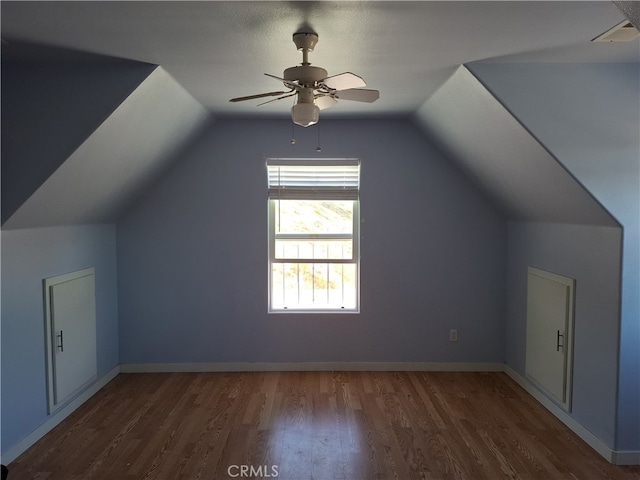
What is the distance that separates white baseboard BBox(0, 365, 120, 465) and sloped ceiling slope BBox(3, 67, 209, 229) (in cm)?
144

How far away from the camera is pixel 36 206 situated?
116 inches

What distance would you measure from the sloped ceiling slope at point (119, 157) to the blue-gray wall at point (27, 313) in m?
0.13

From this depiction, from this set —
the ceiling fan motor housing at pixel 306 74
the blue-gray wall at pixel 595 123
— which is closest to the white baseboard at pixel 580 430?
the blue-gray wall at pixel 595 123

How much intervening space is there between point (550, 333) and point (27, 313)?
12.8ft

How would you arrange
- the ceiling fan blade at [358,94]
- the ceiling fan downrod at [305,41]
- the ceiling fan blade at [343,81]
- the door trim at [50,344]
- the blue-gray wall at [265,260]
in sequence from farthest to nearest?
1. the blue-gray wall at [265,260]
2. the door trim at [50,344]
3. the ceiling fan blade at [358,94]
4. the ceiling fan downrod at [305,41]
5. the ceiling fan blade at [343,81]

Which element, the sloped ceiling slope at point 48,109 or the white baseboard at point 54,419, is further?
the white baseboard at point 54,419

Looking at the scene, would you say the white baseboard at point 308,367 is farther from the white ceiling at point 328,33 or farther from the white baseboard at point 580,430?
the white ceiling at point 328,33

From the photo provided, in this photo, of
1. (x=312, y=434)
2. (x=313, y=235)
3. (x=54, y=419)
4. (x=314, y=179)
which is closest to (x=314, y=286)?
(x=313, y=235)

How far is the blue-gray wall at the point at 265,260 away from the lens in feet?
14.5

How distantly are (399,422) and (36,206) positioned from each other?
2985 mm

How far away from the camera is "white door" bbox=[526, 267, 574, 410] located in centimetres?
337

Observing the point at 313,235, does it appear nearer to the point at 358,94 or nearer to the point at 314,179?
the point at 314,179

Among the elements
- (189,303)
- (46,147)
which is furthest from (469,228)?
(46,147)

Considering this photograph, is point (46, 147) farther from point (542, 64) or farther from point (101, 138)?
point (542, 64)
